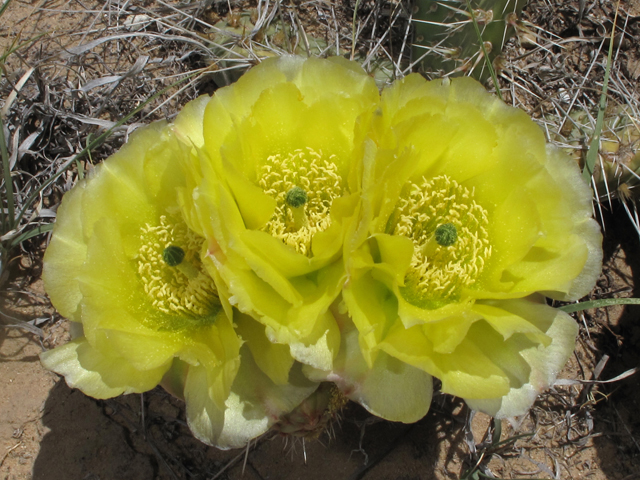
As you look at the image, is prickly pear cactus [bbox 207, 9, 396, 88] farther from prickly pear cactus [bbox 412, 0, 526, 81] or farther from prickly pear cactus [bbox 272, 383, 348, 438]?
prickly pear cactus [bbox 272, 383, 348, 438]

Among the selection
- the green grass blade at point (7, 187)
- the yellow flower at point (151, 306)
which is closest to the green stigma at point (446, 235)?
the yellow flower at point (151, 306)

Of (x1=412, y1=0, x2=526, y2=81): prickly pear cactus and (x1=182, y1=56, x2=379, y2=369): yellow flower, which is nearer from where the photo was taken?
(x1=182, y1=56, x2=379, y2=369): yellow flower

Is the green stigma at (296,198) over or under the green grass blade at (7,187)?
over

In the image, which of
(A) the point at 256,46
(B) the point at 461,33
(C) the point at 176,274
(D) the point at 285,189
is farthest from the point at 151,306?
(B) the point at 461,33

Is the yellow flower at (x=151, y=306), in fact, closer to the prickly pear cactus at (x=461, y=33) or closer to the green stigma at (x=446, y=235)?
the green stigma at (x=446, y=235)

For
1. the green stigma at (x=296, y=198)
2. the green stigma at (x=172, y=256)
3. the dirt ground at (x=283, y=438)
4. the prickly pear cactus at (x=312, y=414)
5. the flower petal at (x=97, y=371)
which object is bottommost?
the dirt ground at (x=283, y=438)

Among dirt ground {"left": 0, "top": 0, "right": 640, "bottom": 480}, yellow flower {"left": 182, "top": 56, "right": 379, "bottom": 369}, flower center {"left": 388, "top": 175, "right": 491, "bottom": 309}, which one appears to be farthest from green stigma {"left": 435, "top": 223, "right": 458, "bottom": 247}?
dirt ground {"left": 0, "top": 0, "right": 640, "bottom": 480}
